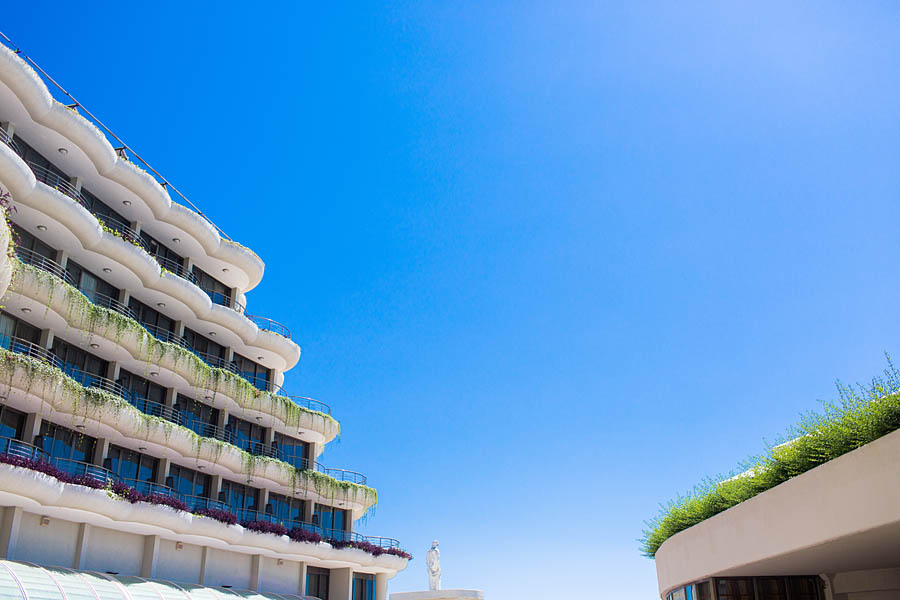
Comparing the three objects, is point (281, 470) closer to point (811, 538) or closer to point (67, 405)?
point (67, 405)

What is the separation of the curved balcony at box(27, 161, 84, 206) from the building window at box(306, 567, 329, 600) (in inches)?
1003

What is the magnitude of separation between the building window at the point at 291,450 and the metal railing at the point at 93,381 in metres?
12.7

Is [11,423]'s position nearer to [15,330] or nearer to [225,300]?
[15,330]

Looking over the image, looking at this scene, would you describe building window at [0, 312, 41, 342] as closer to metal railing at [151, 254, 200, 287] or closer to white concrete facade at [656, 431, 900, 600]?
metal railing at [151, 254, 200, 287]

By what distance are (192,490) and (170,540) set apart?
4049mm

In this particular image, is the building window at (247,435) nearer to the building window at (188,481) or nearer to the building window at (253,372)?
the building window at (253,372)

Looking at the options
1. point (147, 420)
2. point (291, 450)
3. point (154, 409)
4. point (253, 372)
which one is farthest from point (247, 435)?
point (147, 420)

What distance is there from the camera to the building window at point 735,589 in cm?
1948

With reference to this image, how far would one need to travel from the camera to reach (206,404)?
44562mm

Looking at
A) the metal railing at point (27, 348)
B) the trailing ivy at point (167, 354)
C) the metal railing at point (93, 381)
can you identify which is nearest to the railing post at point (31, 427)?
the metal railing at point (27, 348)

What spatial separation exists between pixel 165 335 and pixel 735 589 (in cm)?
3299

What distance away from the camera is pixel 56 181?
121 ft

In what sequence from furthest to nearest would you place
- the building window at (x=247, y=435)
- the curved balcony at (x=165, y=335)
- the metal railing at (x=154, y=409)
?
the building window at (x=247, y=435) < the curved balcony at (x=165, y=335) < the metal railing at (x=154, y=409)

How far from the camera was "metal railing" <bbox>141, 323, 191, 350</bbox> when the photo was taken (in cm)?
4259
